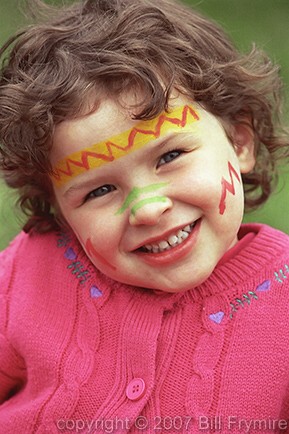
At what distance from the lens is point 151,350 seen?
74.6 inches

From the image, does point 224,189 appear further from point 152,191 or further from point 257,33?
point 257,33

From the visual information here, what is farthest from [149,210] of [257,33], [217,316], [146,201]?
[257,33]

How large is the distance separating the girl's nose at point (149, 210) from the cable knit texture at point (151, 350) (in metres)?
0.27

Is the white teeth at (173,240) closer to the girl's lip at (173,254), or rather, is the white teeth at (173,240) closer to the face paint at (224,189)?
the girl's lip at (173,254)

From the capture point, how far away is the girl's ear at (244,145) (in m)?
2.06

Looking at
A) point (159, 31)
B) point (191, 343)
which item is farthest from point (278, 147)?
point (191, 343)

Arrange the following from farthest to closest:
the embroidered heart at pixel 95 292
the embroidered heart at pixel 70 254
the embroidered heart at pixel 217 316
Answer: the embroidered heart at pixel 70 254
the embroidered heart at pixel 95 292
the embroidered heart at pixel 217 316

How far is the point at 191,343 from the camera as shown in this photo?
190 centimetres

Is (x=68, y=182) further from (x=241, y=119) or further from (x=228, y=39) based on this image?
→ (x=228, y=39)

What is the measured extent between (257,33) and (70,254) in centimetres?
215

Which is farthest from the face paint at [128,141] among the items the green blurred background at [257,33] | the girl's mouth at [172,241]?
the green blurred background at [257,33]

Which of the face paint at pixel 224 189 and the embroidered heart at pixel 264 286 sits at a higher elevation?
the face paint at pixel 224 189

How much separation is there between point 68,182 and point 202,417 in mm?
663

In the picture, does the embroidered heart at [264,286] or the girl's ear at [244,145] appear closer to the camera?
the embroidered heart at [264,286]
